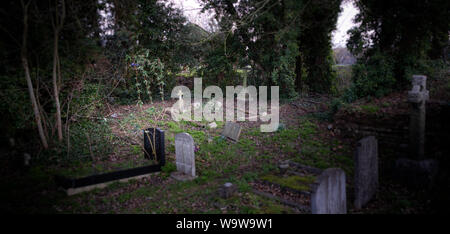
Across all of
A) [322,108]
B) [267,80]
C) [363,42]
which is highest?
[363,42]

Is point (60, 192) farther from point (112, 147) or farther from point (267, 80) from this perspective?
point (267, 80)

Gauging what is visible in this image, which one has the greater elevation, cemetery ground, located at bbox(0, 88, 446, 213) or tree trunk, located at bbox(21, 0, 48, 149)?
tree trunk, located at bbox(21, 0, 48, 149)

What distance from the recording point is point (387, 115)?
24.9 feet

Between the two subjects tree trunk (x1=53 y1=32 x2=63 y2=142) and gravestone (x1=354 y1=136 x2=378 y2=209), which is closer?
gravestone (x1=354 y1=136 x2=378 y2=209)

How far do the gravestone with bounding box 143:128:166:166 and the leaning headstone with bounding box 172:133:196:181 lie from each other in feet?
1.21

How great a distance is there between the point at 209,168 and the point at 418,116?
15.1 ft

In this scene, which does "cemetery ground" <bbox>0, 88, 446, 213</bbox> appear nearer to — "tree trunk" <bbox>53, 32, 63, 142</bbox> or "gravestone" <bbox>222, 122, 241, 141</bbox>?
"gravestone" <bbox>222, 122, 241, 141</bbox>

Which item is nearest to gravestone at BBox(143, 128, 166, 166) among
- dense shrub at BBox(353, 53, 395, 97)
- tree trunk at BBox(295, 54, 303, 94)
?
dense shrub at BBox(353, 53, 395, 97)

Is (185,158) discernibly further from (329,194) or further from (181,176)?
(329,194)

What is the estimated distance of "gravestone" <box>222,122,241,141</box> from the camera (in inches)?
347

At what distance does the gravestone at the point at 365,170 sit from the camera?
4934mm

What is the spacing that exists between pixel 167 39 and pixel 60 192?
379 inches

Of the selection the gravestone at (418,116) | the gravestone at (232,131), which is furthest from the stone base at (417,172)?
the gravestone at (232,131)

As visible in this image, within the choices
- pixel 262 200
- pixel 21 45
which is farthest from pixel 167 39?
pixel 262 200
